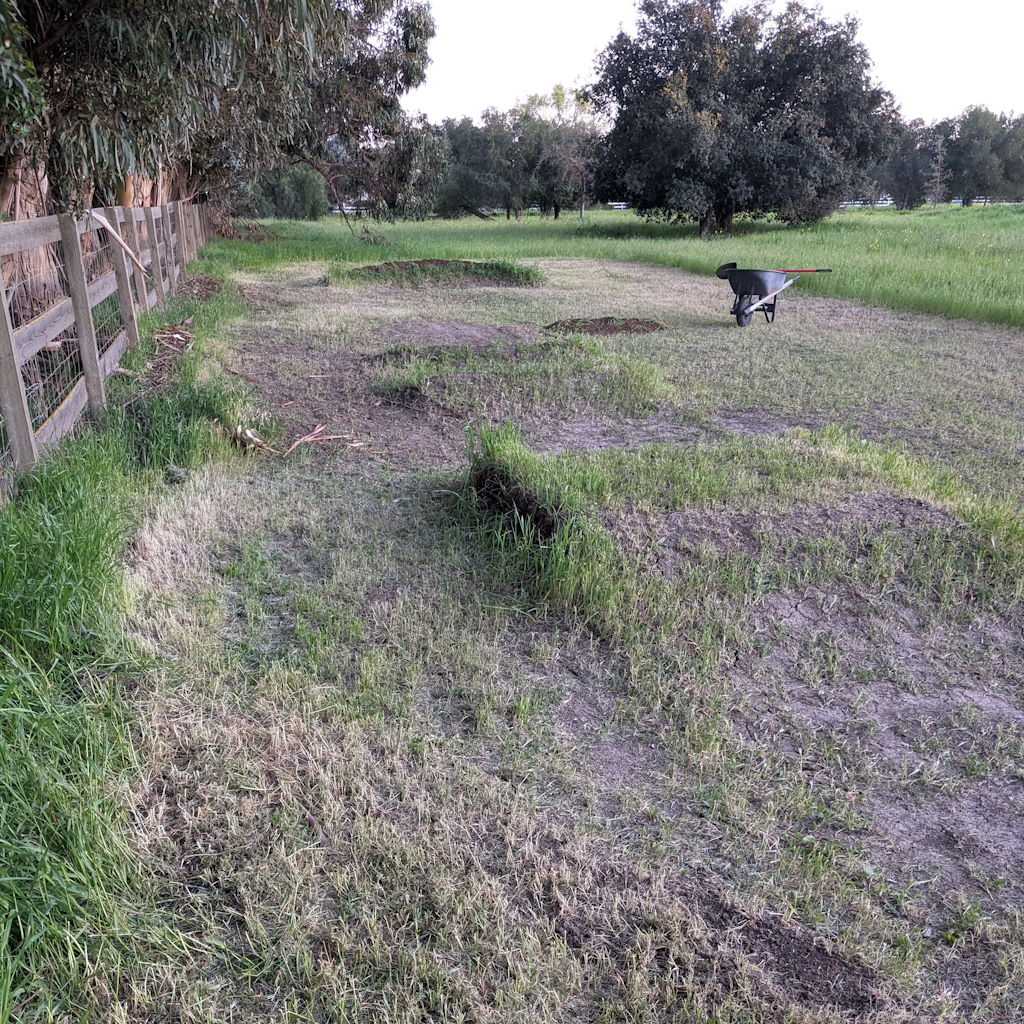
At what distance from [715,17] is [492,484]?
32358 mm

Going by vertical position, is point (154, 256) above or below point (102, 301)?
above

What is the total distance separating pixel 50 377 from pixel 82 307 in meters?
0.59

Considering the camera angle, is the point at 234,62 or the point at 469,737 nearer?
the point at 469,737

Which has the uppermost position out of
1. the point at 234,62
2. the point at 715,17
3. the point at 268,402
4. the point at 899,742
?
the point at 715,17

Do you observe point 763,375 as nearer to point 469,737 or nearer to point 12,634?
point 469,737

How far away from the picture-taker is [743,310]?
11438 millimetres

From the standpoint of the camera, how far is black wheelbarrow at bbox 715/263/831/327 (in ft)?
36.2

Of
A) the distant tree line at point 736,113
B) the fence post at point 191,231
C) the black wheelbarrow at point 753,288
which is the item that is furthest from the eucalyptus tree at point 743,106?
the black wheelbarrow at point 753,288

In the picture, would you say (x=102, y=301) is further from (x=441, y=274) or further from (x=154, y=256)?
(x=441, y=274)

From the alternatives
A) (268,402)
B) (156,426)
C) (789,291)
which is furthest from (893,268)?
(156,426)

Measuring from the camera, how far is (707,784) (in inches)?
112

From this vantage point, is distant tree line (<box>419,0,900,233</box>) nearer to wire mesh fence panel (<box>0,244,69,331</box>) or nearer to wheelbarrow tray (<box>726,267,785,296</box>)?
wheelbarrow tray (<box>726,267,785,296</box>)

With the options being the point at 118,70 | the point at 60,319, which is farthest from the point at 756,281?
the point at 60,319

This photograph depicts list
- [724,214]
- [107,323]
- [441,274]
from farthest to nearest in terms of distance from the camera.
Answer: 1. [724,214]
2. [441,274]
3. [107,323]
